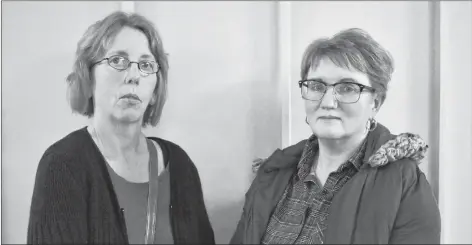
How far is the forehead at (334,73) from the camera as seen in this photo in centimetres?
128

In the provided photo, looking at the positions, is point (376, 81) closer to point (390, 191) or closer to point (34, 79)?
point (390, 191)

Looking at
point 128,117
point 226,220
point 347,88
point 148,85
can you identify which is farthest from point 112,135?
point 347,88

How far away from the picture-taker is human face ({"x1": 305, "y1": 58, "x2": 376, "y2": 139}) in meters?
1.29

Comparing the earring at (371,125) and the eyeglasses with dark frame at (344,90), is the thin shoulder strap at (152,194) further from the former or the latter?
the earring at (371,125)

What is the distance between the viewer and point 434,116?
5.00 ft

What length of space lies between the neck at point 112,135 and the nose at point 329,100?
1.89 feet

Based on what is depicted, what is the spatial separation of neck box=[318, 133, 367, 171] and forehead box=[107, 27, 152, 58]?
58cm

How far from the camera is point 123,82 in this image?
4.66 feet

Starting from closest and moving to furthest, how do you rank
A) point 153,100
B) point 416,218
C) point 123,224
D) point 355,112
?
point 416,218 → point 355,112 → point 123,224 → point 153,100

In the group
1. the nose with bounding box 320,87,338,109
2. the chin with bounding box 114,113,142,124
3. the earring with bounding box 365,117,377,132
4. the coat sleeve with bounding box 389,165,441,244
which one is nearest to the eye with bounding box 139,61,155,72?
the chin with bounding box 114,113,142,124

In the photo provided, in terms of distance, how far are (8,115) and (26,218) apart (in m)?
Result: 0.31

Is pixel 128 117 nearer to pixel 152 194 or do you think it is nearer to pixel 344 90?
pixel 152 194

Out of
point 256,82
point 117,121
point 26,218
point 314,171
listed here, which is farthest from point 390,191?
point 26,218

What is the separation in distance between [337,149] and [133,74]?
0.62m
